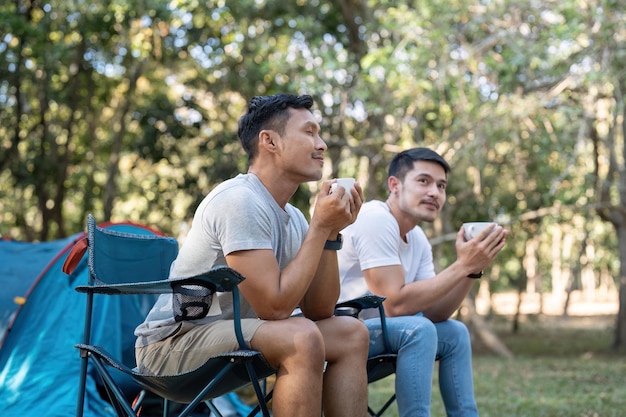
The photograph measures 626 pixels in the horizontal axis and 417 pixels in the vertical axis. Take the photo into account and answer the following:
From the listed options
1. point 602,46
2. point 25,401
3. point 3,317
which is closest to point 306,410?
point 25,401

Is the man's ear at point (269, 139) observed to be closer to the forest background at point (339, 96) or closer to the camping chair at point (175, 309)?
the camping chair at point (175, 309)

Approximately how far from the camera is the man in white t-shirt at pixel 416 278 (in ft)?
8.63

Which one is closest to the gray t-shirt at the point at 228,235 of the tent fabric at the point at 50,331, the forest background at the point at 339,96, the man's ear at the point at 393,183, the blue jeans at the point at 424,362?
the blue jeans at the point at 424,362

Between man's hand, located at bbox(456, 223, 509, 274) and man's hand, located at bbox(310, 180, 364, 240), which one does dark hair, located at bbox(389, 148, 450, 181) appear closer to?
man's hand, located at bbox(456, 223, 509, 274)

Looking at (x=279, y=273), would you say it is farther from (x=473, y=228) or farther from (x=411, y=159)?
(x=411, y=159)

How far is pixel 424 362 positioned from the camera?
8.59ft

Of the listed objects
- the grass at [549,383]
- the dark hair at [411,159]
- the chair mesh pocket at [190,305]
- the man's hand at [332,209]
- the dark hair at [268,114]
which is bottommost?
the grass at [549,383]

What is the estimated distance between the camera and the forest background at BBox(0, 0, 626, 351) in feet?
25.8

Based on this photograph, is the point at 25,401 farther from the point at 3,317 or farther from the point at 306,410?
the point at 306,410

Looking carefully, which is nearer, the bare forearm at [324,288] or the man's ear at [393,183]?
the bare forearm at [324,288]

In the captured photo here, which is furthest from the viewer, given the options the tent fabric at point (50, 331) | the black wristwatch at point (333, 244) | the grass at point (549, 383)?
the grass at point (549, 383)

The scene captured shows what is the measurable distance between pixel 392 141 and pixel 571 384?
12.3 feet

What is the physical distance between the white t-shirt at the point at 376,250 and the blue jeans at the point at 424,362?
0.81ft

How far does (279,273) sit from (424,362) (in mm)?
707
